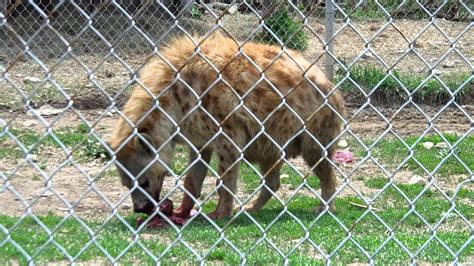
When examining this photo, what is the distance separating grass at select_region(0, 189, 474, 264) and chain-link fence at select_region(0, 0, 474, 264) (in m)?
0.02

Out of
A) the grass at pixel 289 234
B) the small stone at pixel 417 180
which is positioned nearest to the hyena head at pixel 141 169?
the grass at pixel 289 234

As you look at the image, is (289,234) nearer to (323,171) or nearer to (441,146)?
(323,171)

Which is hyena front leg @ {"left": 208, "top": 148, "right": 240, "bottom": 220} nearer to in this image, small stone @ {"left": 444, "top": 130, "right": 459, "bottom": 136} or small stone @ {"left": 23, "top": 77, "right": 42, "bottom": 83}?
small stone @ {"left": 444, "top": 130, "right": 459, "bottom": 136}

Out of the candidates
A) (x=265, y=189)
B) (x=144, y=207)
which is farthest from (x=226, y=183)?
(x=144, y=207)

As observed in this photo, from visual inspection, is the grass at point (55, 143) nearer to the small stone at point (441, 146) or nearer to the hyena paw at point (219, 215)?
the hyena paw at point (219, 215)

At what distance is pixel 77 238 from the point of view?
217 inches

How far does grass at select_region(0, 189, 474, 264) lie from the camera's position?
200 inches

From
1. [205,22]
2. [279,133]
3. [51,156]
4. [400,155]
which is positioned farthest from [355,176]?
[205,22]

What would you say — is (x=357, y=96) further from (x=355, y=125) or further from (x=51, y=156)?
(x=51, y=156)

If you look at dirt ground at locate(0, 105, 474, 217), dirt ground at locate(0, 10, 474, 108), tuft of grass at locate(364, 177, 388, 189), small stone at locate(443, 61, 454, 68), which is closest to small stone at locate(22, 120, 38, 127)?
dirt ground at locate(0, 105, 474, 217)

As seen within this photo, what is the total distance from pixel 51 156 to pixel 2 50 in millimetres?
3799

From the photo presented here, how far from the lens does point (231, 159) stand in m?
6.80

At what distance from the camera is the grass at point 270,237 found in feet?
16.7

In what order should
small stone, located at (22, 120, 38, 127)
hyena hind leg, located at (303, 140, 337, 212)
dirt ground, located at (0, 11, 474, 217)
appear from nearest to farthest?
1. hyena hind leg, located at (303, 140, 337, 212)
2. dirt ground, located at (0, 11, 474, 217)
3. small stone, located at (22, 120, 38, 127)
